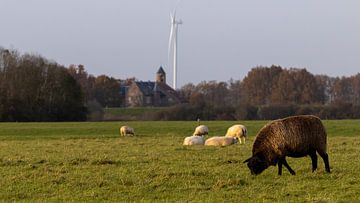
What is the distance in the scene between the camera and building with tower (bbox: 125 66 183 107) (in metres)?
149

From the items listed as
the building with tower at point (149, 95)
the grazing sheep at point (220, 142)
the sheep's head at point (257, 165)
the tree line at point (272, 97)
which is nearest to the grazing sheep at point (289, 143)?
the sheep's head at point (257, 165)

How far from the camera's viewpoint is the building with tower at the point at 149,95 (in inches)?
5874

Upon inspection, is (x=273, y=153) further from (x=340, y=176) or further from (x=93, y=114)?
(x=93, y=114)

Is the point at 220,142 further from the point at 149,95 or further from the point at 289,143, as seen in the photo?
the point at 149,95

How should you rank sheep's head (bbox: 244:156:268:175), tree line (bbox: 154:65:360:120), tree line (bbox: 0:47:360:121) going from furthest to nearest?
1. tree line (bbox: 154:65:360:120)
2. tree line (bbox: 0:47:360:121)
3. sheep's head (bbox: 244:156:268:175)

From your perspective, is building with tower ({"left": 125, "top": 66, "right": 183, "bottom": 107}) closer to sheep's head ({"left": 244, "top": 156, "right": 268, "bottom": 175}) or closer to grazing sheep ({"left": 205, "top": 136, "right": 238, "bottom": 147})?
grazing sheep ({"left": 205, "top": 136, "right": 238, "bottom": 147})

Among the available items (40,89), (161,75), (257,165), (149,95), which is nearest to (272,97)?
(149,95)

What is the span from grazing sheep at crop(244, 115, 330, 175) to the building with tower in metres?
129

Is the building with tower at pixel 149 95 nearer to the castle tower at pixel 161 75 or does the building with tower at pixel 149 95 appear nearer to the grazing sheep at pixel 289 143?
the castle tower at pixel 161 75

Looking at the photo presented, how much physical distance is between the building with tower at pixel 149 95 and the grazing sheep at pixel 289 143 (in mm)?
128850

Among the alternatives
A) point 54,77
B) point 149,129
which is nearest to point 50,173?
point 149,129

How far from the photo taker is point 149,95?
6083 inches

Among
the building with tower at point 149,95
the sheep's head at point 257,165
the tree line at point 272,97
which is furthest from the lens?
the building with tower at point 149,95

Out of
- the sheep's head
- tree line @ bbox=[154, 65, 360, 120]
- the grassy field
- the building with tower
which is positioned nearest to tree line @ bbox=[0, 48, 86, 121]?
tree line @ bbox=[154, 65, 360, 120]
